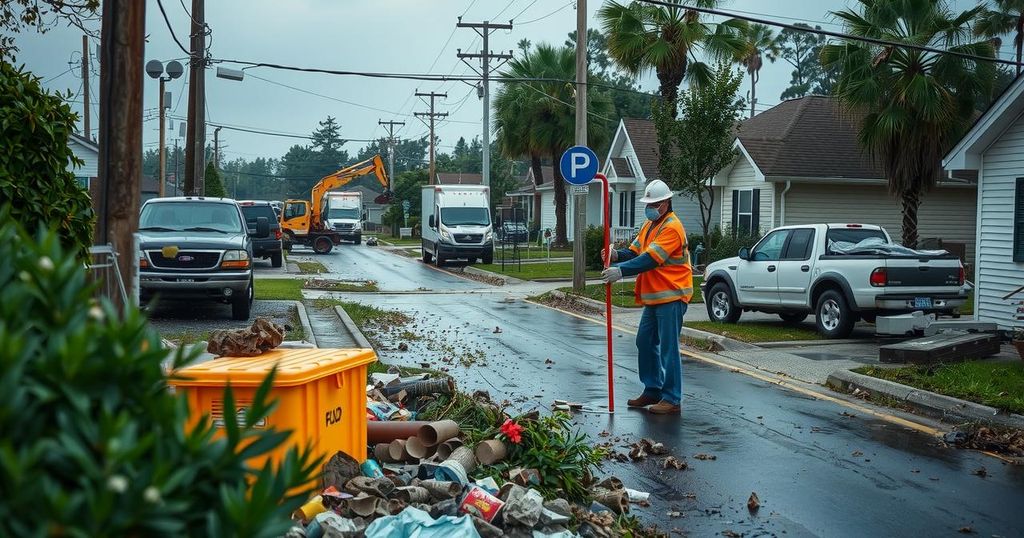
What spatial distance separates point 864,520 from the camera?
249 inches

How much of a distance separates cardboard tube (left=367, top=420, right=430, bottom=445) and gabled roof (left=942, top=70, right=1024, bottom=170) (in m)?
12.2

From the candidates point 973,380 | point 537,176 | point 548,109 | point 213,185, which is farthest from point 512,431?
point 537,176

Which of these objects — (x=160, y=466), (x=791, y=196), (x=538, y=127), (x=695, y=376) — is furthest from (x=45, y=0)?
(x=538, y=127)

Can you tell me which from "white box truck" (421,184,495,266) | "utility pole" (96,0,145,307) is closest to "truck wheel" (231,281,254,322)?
"utility pole" (96,0,145,307)

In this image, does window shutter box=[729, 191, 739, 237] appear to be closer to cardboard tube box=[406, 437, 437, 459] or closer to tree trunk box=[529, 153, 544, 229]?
tree trunk box=[529, 153, 544, 229]

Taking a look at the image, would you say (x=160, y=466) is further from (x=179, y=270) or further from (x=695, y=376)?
(x=179, y=270)

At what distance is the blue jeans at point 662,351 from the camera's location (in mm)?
9711

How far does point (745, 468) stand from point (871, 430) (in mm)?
2107

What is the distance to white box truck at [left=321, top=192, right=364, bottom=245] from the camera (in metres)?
58.2

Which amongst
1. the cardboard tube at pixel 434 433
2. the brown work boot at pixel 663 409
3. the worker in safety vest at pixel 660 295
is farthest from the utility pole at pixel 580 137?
the cardboard tube at pixel 434 433

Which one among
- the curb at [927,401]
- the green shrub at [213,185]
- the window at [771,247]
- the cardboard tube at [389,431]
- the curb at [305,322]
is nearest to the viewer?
the cardboard tube at [389,431]

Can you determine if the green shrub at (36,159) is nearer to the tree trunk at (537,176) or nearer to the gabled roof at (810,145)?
the gabled roof at (810,145)

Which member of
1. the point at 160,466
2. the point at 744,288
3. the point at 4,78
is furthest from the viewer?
the point at 744,288

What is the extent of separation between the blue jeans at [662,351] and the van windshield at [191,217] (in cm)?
961
